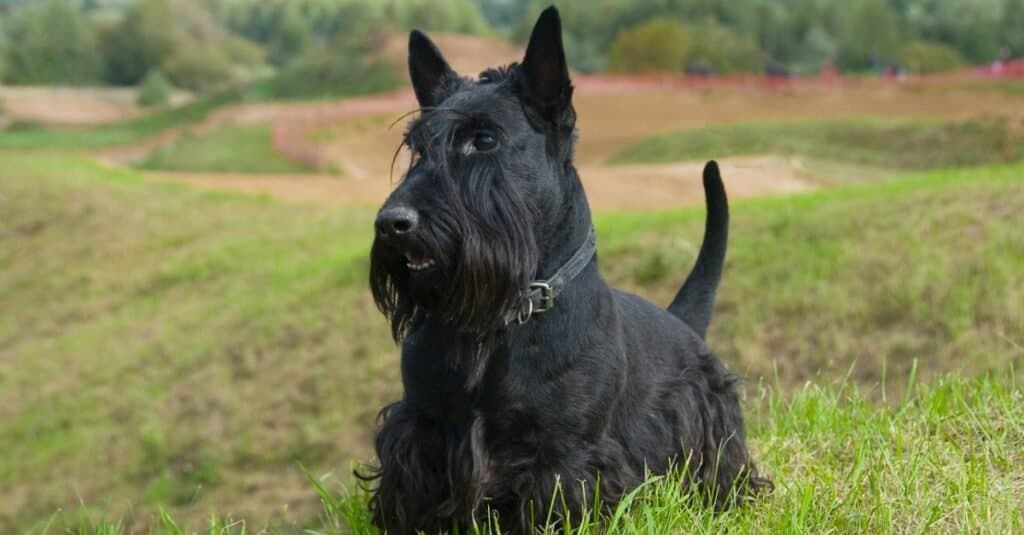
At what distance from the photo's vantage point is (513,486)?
132 inches

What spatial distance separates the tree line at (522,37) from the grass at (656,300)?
3662 centimetres

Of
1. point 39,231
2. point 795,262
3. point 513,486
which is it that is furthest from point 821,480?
point 39,231

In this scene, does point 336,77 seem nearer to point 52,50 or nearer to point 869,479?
point 52,50

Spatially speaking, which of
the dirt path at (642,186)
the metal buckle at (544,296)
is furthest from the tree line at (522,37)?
the metal buckle at (544,296)

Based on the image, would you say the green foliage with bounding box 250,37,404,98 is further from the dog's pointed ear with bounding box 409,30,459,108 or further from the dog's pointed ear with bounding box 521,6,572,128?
the dog's pointed ear with bounding box 521,6,572,128

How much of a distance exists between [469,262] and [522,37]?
191 feet

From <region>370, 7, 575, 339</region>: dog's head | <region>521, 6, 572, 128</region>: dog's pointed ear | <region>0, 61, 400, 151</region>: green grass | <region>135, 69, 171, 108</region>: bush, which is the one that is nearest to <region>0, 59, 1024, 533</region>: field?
<region>370, 7, 575, 339</region>: dog's head

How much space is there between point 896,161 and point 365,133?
20.8 m

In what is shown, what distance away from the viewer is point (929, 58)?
1832 inches

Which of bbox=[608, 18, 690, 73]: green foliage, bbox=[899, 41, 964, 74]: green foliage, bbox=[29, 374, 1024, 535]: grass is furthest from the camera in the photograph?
bbox=[608, 18, 690, 73]: green foliage

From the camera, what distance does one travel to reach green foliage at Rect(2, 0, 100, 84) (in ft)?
225

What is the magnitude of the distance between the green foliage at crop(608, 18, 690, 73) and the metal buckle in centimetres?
4790

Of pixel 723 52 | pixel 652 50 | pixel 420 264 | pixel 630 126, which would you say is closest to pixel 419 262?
pixel 420 264

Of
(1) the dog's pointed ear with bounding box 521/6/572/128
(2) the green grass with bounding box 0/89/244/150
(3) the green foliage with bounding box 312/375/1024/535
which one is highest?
(1) the dog's pointed ear with bounding box 521/6/572/128
